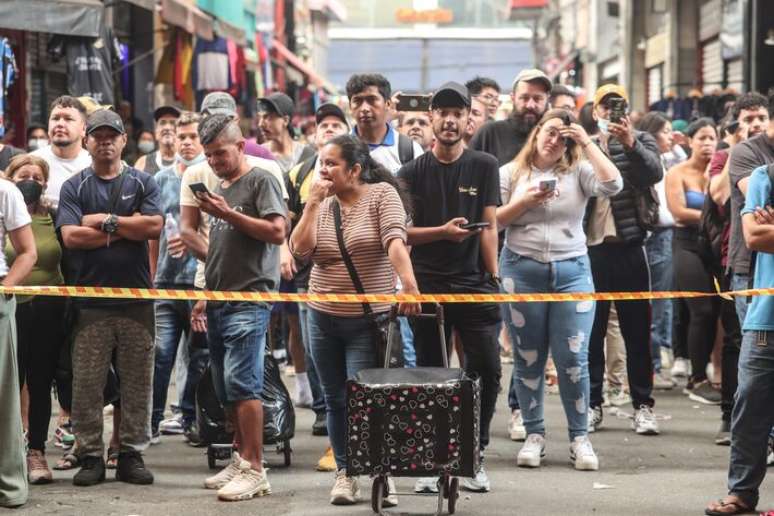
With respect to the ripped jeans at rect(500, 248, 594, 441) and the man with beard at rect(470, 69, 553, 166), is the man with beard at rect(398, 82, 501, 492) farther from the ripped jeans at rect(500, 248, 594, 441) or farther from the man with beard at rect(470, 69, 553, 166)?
the man with beard at rect(470, 69, 553, 166)

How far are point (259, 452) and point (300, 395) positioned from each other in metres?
3.26

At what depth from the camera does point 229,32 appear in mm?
23297

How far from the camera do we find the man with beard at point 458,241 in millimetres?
8656

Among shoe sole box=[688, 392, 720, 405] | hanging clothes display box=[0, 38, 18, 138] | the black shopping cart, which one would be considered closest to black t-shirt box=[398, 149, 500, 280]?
the black shopping cart

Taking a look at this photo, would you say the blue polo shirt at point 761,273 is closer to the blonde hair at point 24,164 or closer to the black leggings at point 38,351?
the black leggings at point 38,351

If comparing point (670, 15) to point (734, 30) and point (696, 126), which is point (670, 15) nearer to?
point (734, 30)

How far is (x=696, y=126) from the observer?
1259 cm

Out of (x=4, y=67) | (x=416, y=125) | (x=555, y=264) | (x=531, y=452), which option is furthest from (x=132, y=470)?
(x=4, y=67)

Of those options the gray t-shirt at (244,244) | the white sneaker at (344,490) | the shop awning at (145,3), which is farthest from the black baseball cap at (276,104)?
the shop awning at (145,3)

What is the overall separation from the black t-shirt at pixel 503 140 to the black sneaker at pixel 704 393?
2.89 m

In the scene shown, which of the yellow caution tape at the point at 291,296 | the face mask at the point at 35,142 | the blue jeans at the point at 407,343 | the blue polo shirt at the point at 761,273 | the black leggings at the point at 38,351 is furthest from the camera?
the face mask at the point at 35,142

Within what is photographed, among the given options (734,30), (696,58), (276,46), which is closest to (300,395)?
(734,30)

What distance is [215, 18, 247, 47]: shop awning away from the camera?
22.7 meters

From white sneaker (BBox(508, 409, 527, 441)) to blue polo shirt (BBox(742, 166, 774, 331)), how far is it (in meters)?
2.73
